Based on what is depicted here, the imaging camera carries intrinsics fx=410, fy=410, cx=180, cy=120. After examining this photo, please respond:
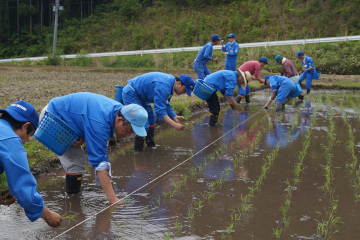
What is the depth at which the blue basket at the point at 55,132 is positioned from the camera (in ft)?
13.0

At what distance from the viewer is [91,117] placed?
3.69 metres

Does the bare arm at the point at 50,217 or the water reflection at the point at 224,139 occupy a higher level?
the bare arm at the point at 50,217

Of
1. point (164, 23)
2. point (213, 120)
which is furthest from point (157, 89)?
point (164, 23)

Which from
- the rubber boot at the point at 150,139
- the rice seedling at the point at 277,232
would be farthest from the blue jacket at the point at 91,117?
the rubber boot at the point at 150,139

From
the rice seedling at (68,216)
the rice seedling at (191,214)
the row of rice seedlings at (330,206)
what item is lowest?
the rice seedling at (68,216)

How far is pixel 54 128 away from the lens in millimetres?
3965

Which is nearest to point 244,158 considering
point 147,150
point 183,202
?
point 147,150

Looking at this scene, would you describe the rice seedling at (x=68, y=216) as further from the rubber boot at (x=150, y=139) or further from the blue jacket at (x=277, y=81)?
the blue jacket at (x=277, y=81)

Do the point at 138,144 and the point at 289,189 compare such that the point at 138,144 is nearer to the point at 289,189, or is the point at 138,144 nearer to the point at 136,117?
the point at 289,189

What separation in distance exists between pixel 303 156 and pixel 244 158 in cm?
88

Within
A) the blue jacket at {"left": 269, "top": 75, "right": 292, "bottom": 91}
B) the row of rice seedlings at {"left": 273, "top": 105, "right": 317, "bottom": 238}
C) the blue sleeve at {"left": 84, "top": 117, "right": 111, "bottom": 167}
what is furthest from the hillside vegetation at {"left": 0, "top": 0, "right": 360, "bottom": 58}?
the blue sleeve at {"left": 84, "top": 117, "right": 111, "bottom": 167}

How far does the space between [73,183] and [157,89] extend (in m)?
1.89

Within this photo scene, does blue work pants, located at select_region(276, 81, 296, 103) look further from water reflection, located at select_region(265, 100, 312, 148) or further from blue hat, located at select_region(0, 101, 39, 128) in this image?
blue hat, located at select_region(0, 101, 39, 128)

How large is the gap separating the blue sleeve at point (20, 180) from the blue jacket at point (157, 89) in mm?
3201
